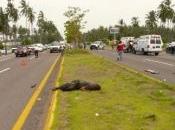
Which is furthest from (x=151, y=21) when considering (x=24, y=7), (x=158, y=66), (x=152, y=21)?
(x=158, y=66)

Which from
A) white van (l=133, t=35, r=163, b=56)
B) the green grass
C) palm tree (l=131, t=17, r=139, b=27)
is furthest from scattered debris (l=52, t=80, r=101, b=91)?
palm tree (l=131, t=17, r=139, b=27)

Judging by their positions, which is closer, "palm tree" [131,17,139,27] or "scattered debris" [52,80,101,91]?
"scattered debris" [52,80,101,91]

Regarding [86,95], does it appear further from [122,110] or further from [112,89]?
[122,110]

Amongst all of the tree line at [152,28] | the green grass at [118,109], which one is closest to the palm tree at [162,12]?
the tree line at [152,28]

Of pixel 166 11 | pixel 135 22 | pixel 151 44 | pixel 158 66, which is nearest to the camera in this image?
pixel 158 66

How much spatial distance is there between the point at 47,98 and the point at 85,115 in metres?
4.17

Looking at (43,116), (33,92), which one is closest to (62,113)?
(43,116)

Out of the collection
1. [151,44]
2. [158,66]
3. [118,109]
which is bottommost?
[158,66]

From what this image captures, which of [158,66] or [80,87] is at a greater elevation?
[80,87]

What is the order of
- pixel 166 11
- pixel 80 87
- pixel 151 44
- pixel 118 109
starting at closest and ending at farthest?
pixel 118 109 < pixel 80 87 < pixel 151 44 < pixel 166 11

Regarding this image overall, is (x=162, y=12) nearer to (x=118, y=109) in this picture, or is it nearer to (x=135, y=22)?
(x=135, y=22)

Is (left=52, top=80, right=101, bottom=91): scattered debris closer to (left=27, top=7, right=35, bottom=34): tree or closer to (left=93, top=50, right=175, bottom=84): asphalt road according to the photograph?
(left=93, top=50, right=175, bottom=84): asphalt road

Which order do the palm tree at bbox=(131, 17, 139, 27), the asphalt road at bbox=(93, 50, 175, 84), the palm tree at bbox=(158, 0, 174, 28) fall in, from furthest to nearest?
the palm tree at bbox=(131, 17, 139, 27) < the palm tree at bbox=(158, 0, 174, 28) < the asphalt road at bbox=(93, 50, 175, 84)

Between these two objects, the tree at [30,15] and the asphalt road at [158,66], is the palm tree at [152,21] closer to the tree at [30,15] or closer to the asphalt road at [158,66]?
the tree at [30,15]
